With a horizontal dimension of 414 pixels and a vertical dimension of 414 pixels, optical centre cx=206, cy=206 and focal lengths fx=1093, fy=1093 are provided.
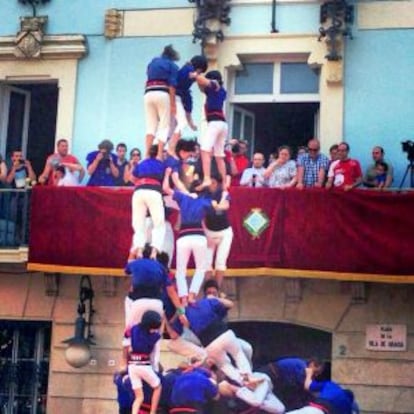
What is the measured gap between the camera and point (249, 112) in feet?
61.1

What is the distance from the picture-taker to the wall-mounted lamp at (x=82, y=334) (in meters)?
16.8

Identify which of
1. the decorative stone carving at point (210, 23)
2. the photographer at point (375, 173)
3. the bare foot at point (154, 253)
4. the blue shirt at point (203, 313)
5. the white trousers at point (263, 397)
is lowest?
the white trousers at point (263, 397)

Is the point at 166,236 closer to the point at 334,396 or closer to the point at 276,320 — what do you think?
the point at 334,396

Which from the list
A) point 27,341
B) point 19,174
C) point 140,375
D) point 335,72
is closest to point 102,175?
point 19,174

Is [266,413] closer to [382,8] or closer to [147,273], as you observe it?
[147,273]

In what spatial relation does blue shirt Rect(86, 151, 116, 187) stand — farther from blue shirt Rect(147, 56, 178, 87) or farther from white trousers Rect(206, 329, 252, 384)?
white trousers Rect(206, 329, 252, 384)

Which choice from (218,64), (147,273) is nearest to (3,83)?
(218,64)

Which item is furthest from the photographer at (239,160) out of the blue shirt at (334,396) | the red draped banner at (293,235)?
the blue shirt at (334,396)

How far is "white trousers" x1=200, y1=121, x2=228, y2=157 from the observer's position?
12.1 meters

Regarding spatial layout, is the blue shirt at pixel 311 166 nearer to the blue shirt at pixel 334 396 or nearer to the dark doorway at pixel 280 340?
the dark doorway at pixel 280 340

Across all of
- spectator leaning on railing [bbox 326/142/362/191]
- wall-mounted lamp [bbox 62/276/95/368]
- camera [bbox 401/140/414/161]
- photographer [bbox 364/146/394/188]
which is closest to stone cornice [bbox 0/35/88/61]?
wall-mounted lamp [bbox 62/276/95/368]

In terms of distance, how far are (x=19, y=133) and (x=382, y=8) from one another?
6802 mm

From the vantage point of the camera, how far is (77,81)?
61.3 feet

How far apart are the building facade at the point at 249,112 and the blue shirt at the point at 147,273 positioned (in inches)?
187
